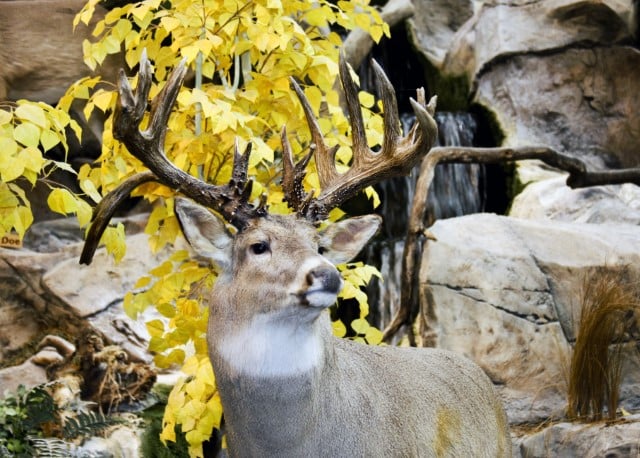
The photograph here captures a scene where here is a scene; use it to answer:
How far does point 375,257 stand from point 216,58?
3.78 metres

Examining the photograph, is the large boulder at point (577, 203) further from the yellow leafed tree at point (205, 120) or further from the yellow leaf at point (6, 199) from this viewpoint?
the yellow leaf at point (6, 199)

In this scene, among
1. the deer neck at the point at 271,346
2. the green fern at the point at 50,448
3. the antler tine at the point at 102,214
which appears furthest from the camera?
Answer: the green fern at the point at 50,448

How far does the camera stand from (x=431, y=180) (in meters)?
6.78

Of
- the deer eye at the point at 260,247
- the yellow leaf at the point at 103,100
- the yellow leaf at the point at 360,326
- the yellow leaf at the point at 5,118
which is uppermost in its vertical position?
the yellow leaf at the point at 5,118

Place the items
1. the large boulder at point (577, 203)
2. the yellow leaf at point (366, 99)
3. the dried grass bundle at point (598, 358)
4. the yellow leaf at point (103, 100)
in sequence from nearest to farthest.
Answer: the yellow leaf at point (103, 100)
the yellow leaf at point (366, 99)
the dried grass bundle at point (598, 358)
the large boulder at point (577, 203)

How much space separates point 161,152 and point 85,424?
6.57 ft

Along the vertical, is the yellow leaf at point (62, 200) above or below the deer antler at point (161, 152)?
below

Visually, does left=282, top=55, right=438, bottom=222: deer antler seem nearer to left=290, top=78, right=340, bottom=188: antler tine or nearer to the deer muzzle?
left=290, top=78, right=340, bottom=188: antler tine

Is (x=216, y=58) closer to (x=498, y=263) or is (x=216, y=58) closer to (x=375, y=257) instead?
(x=498, y=263)

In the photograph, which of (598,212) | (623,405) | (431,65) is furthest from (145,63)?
(431,65)

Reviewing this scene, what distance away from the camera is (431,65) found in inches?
429

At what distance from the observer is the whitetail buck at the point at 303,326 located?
3152mm

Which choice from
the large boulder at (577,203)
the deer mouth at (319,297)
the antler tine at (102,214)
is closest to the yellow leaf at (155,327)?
the antler tine at (102,214)

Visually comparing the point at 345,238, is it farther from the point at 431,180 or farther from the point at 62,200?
the point at 431,180
